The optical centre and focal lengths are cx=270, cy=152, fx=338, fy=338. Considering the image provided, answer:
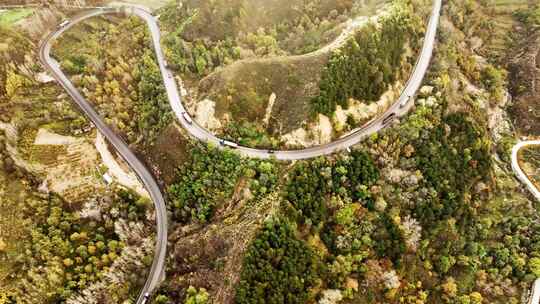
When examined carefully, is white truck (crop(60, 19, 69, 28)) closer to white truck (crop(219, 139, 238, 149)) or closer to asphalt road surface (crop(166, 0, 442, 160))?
asphalt road surface (crop(166, 0, 442, 160))

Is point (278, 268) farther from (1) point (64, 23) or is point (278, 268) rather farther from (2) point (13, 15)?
(2) point (13, 15)

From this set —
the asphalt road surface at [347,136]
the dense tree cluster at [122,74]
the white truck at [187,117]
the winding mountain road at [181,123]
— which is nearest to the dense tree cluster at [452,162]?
the asphalt road surface at [347,136]

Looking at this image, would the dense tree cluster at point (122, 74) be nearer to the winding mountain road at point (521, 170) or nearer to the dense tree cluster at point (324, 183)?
the dense tree cluster at point (324, 183)

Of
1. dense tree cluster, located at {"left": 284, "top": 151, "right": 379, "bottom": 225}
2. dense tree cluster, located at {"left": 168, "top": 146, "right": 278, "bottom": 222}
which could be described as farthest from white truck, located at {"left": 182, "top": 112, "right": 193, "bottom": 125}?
dense tree cluster, located at {"left": 284, "top": 151, "right": 379, "bottom": 225}

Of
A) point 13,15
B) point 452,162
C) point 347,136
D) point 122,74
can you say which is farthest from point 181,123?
point 13,15

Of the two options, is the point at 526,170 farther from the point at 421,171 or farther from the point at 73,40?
the point at 73,40

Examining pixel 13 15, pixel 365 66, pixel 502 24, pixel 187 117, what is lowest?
pixel 187 117

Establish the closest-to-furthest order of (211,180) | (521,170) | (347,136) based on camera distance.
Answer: (211,180) → (347,136) → (521,170)

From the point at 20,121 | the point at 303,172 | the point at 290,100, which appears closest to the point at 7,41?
the point at 20,121
